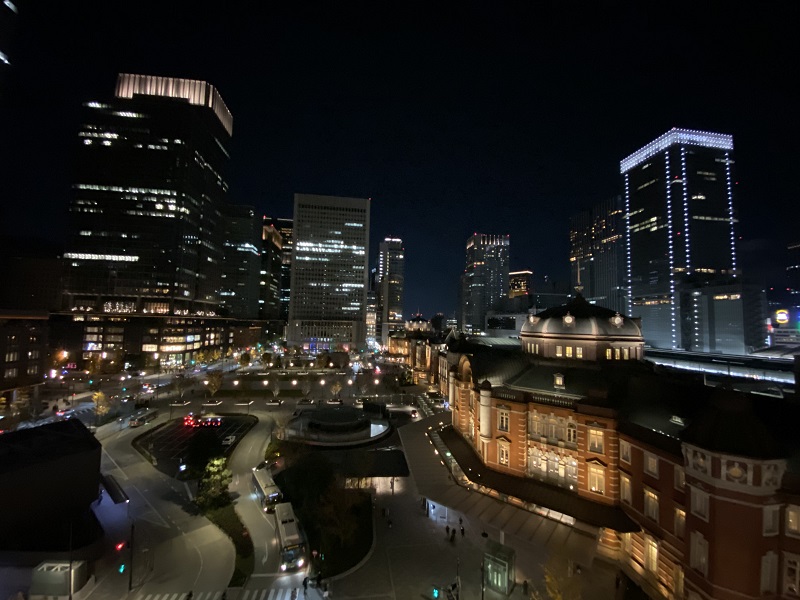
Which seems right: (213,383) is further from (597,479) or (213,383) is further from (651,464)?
(651,464)

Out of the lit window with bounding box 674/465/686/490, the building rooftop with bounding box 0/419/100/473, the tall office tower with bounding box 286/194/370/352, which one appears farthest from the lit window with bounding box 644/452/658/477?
the tall office tower with bounding box 286/194/370/352

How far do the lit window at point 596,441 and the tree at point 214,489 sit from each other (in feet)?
113

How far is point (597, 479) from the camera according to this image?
32906 mm

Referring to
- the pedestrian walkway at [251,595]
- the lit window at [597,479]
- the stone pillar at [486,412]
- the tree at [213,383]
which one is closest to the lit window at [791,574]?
the lit window at [597,479]

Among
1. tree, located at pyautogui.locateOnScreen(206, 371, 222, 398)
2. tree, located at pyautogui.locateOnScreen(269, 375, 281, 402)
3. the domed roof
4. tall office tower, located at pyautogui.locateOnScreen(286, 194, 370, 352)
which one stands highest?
tall office tower, located at pyautogui.locateOnScreen(286, 194, 370, 352)

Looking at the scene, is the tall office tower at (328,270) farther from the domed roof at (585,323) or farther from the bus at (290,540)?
the bus at (290,540)

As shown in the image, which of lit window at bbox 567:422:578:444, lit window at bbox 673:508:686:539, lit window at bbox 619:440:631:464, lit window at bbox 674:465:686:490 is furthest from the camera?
lit window at bbox 567:422:578:444

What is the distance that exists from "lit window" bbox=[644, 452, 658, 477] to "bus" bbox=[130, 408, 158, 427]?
232 feet

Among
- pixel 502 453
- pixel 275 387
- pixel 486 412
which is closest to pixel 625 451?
pixel 502 453

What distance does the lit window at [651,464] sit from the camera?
27.9 meters

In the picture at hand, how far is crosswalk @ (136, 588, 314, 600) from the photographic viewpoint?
25625 millimetres

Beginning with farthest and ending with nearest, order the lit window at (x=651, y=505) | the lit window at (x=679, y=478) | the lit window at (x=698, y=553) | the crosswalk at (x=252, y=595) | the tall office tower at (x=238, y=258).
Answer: the tall office tower at (x=238, y=258)
the lit window at (x=651, y=505)
the crosswalk at (x=252, y=595)
the lit window at (x=679, y=478)
the lit window at (x=698, y=553)

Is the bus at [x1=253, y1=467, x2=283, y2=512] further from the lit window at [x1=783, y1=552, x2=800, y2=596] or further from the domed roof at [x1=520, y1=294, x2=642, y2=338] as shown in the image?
the lit window at [x1=783, y1=552, x2=800, y2=596]

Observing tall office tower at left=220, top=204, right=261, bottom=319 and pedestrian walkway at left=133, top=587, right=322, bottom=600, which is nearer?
pedestrian walkway at left=133, top=587, right=322, bottom=600
